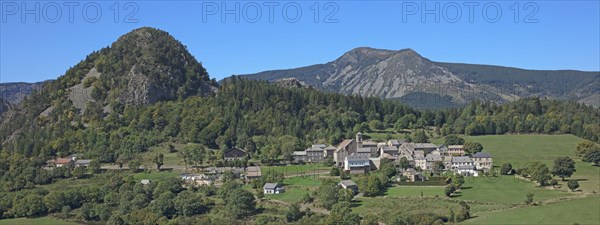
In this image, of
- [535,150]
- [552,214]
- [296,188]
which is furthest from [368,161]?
[552,214]

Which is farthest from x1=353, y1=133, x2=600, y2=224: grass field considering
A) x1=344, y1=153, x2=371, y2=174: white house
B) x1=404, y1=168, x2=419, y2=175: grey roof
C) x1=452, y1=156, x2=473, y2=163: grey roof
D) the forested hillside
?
the forested hillside

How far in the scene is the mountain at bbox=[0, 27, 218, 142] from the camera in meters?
115

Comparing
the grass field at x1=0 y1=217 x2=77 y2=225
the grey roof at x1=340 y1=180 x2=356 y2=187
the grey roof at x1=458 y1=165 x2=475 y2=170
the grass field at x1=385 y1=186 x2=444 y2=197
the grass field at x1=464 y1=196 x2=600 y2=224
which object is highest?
the grey roof at x1=458 y1=165 x2=475 y2=170

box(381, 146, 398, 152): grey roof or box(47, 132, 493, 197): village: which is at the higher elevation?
box(381, 146, 398, 152): grey roof

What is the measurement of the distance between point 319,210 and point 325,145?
3258 centimetres

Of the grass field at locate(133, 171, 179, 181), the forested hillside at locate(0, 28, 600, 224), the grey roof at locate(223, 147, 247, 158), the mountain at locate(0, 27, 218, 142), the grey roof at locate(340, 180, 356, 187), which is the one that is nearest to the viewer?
the grey roof at locate(340, 180, 356, 187)

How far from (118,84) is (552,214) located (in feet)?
283

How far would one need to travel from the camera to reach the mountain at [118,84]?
11481 centimetres

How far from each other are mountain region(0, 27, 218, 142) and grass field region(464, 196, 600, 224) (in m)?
75.2

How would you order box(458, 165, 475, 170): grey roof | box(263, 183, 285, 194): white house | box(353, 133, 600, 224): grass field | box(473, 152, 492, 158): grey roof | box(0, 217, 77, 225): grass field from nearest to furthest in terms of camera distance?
box(353, 133, 600, 224): grass field < box(0, 217, 77, 225): grass field < box(263, 183, 285, 194): white house < box(458, 165, 475, 170): grey roof < box(473, 152, 492, 158): grey roof

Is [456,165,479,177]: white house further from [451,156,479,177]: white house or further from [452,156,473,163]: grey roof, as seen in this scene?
[452,156,473,163]: grey roof

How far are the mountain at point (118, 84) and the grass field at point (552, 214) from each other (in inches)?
2959

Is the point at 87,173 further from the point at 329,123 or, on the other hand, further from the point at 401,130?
the point at 401,130

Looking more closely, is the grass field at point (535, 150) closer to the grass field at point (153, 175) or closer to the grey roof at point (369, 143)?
the grey roof at point (369, 143)
